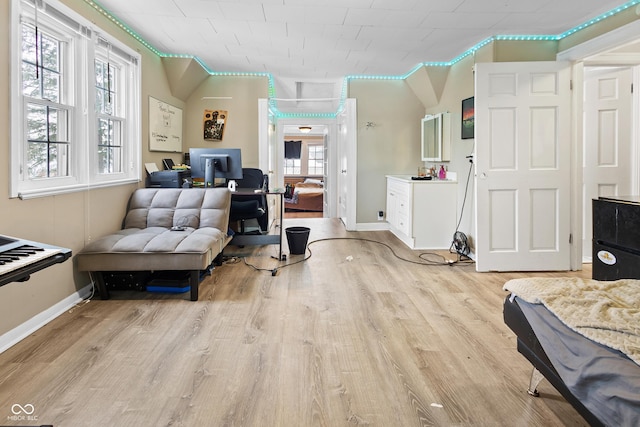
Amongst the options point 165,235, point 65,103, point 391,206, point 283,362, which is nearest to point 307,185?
point 391,206

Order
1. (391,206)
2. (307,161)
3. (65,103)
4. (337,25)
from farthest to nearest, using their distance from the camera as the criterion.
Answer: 1. (307,161)
2. (391,206)
3. (337,25)
4. (65,103)

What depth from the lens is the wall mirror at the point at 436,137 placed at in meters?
5.24

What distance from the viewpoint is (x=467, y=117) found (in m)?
4.62

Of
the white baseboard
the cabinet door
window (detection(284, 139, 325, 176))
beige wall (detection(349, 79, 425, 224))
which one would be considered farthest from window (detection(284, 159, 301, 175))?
the white baseboard

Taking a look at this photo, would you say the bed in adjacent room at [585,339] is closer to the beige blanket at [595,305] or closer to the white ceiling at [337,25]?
the beige blanket at [595,305]

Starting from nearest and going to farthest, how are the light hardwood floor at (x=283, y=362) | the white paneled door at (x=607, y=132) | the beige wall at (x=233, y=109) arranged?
1. the light hardwood floor at (x=283, y=362)
2. the white paneled door at (x=607, y=132)
3. the beige wall at (x=233, y=109)

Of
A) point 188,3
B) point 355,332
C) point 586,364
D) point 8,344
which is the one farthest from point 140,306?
point 586,364

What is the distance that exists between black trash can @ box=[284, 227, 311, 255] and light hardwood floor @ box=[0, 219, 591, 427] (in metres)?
1.18

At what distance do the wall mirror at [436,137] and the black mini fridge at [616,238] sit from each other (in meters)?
2.36

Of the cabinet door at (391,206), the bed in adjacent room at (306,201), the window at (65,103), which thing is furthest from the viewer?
the bed in adjacent room at (306,201)

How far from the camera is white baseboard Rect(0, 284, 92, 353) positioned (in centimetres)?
237

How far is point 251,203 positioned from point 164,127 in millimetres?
1347

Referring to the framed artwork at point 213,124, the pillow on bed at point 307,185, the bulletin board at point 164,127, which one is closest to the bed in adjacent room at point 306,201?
the pillow on bed at point 307,185

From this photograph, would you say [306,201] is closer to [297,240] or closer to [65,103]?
[297,240]
